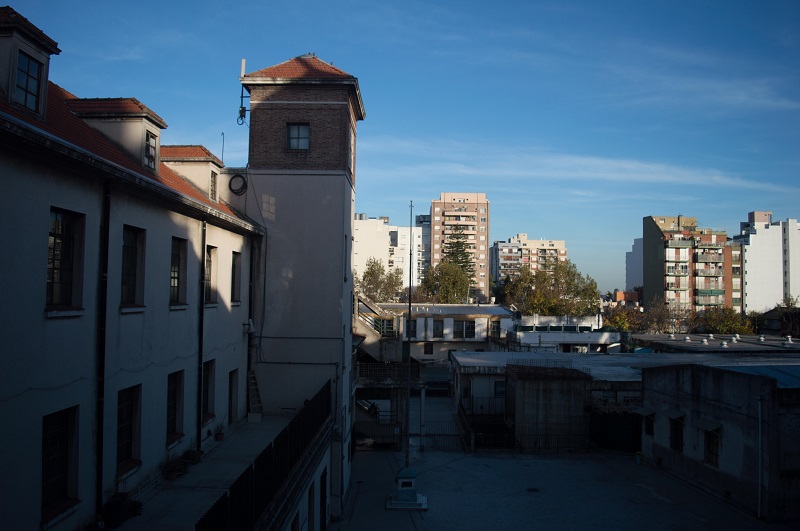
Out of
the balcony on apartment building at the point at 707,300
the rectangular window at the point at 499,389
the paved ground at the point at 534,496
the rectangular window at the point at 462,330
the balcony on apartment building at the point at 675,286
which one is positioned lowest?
the paved ground at the point at 534,496

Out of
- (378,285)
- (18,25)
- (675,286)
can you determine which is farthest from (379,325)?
(675,286)

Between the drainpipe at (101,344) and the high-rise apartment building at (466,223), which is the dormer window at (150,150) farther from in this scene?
the high-rise apartment building at (466,223)

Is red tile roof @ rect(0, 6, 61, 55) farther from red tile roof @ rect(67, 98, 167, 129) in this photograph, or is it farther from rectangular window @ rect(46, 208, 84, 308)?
red tile roof @ rect(67, 98, 167, 129)

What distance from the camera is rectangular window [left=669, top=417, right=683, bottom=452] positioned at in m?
22.4

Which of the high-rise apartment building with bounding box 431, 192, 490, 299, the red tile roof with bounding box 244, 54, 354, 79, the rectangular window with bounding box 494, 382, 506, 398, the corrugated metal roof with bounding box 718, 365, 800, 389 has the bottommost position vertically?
the rectangular window with bounding box 494, 382, 506, 398

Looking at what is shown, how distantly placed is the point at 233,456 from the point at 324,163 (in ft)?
30.2

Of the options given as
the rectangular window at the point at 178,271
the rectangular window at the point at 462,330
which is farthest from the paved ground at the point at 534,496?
the rectangular window at the point at 462,330

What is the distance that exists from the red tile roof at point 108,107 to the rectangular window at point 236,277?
213 inches

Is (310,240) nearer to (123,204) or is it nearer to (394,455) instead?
(123,204)

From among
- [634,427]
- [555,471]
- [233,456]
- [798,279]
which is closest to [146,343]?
[233,456]

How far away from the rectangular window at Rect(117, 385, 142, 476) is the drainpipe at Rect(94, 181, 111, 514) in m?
0.95

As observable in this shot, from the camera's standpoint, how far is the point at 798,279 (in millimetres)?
92188

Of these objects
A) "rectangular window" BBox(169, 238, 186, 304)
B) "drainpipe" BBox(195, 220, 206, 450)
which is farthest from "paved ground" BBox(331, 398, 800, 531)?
"rectangular window" BBox(169, 238, 186, 304)

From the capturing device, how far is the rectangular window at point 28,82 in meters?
7.55
